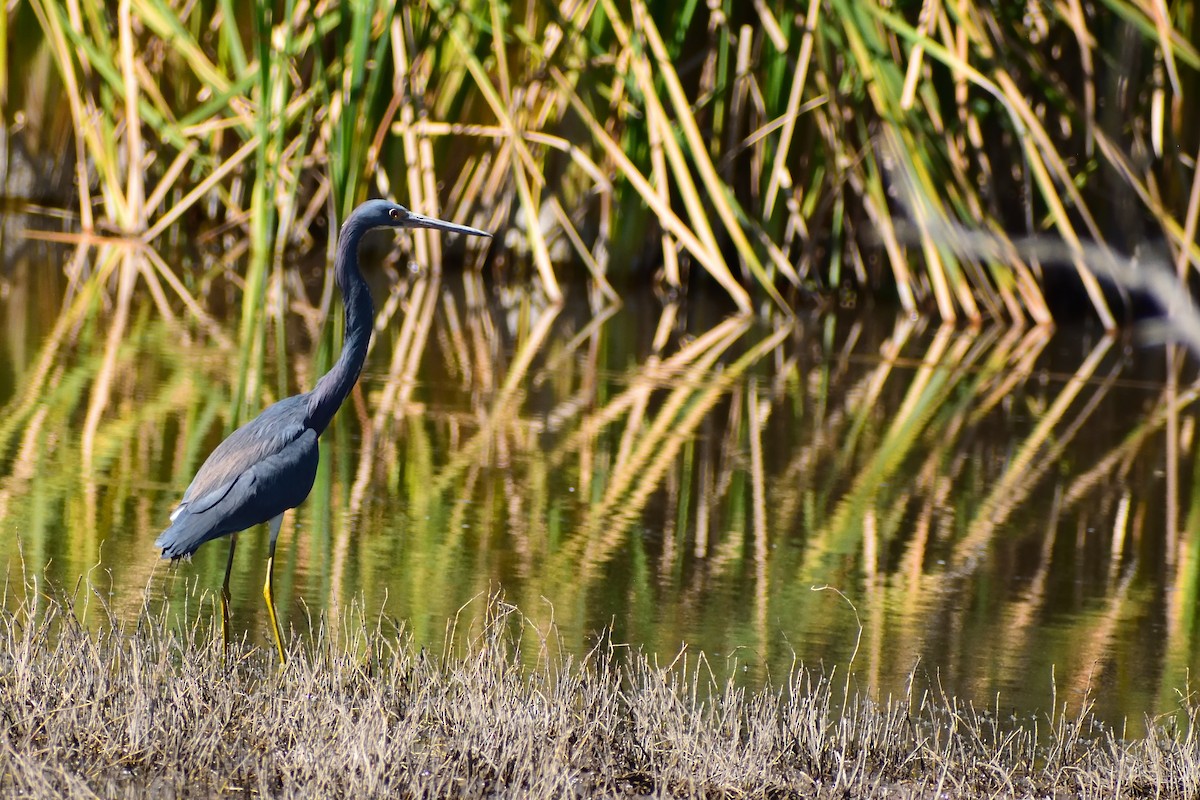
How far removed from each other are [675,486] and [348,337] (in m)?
2.51

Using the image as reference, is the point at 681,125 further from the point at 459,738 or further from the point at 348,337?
the point at 459,738

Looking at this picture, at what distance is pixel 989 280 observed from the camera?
11875 mm

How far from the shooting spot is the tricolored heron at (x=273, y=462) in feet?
12.9

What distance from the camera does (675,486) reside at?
21.5 ft

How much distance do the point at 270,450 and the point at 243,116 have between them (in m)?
7.84

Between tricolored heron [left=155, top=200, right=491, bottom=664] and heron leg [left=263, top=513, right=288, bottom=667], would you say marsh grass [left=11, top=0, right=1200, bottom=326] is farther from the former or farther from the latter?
heron leg [left=263, top=513, right=288, bottom=667]

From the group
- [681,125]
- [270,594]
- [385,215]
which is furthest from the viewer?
[681,125]

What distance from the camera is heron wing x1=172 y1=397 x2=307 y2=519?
3977mm

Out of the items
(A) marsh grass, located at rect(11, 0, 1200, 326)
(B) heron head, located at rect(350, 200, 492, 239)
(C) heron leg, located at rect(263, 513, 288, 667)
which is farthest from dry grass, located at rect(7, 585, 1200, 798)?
(A) marsh grass, located at rect(11, 0, 1200, 326)

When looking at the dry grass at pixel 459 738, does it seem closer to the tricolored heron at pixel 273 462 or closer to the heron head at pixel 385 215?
the tricolored heron at pixel 273 462

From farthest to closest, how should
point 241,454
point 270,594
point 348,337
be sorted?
point 348,337, point 270,594, point 241,454

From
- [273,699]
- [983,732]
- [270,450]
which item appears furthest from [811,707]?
[270,450]

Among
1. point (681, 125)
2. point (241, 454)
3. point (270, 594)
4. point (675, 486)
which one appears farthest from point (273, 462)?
point (681, 125)

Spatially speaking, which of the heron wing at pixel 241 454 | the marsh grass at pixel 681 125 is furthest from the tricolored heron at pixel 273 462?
the marsh grass at pixel 681 125
